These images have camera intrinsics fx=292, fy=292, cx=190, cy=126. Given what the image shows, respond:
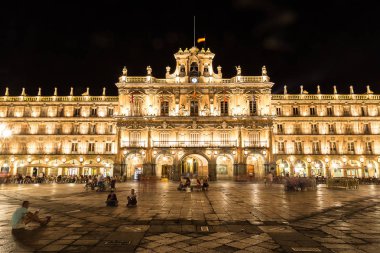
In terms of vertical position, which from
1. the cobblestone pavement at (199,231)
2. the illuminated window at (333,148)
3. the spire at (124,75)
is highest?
the spire at (124,75)

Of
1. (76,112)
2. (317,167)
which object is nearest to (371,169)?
(317,167)

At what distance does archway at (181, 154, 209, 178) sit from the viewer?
155ft

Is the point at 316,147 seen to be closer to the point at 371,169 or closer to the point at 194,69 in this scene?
the point at 371,169

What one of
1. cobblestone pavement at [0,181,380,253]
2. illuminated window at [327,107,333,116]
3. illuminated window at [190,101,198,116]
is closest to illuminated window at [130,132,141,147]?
illuminated window at [190,101,198,116]

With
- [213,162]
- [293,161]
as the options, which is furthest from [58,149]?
[293,161]

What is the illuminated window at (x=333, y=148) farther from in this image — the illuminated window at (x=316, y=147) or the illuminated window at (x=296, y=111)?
the illuminated window at (x=296, y=111)

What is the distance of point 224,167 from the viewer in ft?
159

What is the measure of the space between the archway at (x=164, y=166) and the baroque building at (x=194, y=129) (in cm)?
16

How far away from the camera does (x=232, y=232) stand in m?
9.46

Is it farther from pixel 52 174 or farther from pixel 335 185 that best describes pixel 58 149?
pixel 335 185

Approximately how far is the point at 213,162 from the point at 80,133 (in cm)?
2383

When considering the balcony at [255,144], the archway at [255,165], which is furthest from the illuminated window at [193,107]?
the archway at [255,165]

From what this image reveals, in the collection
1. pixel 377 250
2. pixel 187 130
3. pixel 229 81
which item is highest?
pixel 229 81

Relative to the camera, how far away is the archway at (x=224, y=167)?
47688mm
